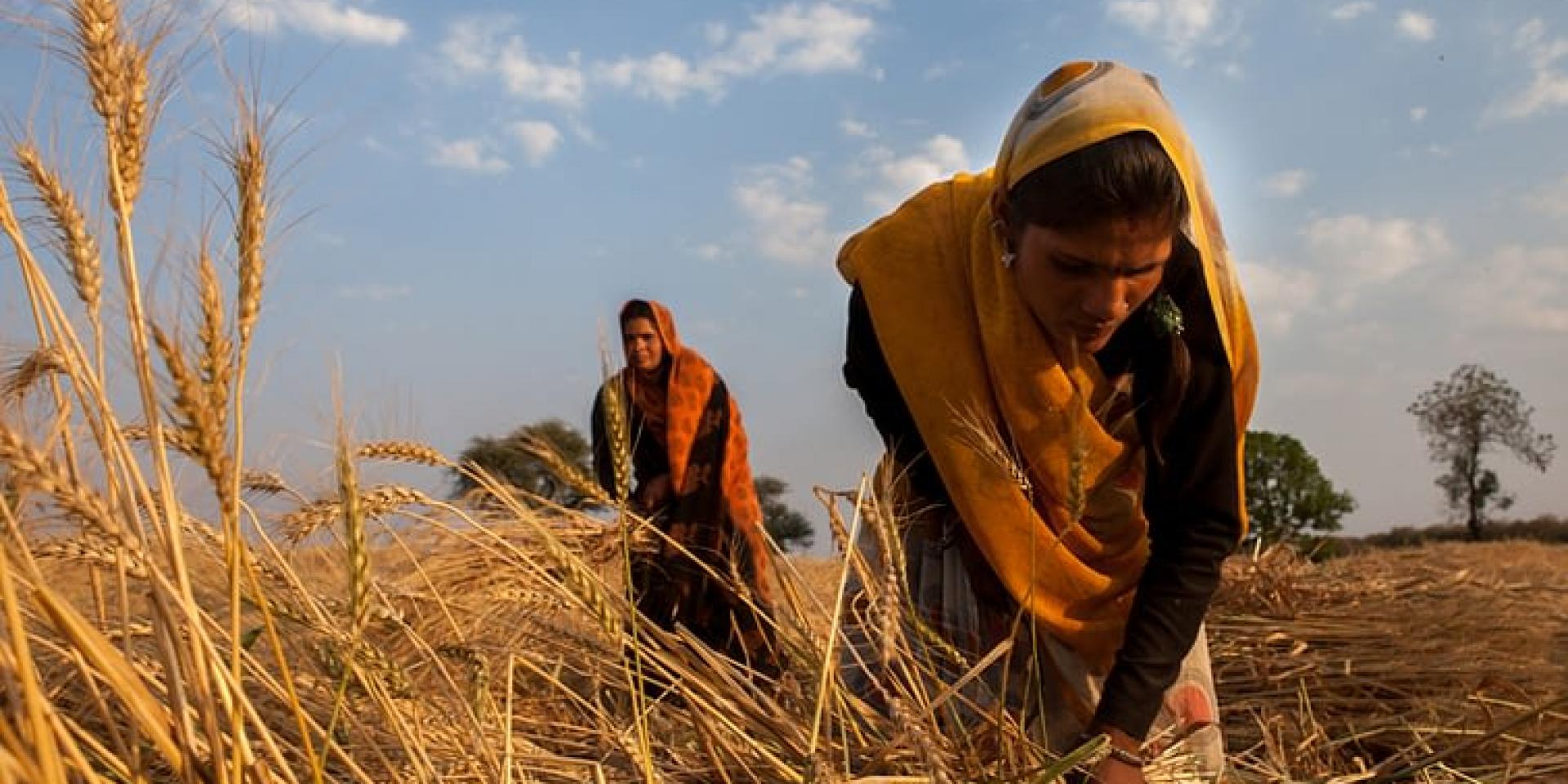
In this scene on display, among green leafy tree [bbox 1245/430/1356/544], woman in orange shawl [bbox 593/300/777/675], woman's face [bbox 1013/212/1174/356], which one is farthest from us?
green leafy tree [bbox 1245/430/1356/544]

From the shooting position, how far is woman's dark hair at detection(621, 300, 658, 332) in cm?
495

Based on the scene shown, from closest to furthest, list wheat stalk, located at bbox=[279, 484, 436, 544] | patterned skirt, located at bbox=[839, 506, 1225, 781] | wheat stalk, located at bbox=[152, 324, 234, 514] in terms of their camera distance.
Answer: wheat stalk, located at bbox=[152, 324, 234, 514] → wheat stalk, located at bbox=[279, 484, 436, 544] → patterned skirt, located at bbox=[839, 506, 1225, 781]

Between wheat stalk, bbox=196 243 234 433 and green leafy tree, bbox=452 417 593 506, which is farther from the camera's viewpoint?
green leafy tree, bbox=452 417 593 506

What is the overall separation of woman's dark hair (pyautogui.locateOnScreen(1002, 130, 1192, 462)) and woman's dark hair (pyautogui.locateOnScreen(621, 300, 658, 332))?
10.8 feet

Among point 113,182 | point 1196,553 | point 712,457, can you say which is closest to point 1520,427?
point 712,457

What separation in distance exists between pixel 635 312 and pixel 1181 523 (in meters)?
3.42

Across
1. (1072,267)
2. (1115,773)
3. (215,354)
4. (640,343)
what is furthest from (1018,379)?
(640,343)

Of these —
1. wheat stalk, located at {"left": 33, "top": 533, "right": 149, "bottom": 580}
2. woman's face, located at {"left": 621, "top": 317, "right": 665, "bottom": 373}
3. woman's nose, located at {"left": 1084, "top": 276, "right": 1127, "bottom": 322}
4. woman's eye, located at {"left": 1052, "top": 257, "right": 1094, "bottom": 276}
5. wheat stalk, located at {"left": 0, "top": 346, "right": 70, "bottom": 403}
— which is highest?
woman's face, located at {"left": 621, "top": 317, "right": 665, "bottom": 373}

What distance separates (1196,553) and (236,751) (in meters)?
1.46

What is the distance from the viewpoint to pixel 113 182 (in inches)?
31.5

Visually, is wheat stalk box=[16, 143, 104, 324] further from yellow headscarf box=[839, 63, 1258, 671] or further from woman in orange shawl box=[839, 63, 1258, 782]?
yellow headscarf box=[839, 63, 1258, 671]

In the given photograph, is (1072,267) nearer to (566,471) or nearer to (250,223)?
(566,471)

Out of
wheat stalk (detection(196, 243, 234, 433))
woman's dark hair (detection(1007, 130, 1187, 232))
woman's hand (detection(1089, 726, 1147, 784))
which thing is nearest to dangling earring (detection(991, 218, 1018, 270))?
woman's dark hair (detection(1007, 130, 1187, 232))

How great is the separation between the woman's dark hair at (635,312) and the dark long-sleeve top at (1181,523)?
326cm
